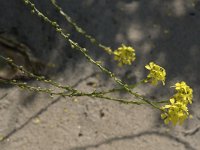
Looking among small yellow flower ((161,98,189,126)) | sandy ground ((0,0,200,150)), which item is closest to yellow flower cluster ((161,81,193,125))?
small yellow flower ((161,98,189,126))

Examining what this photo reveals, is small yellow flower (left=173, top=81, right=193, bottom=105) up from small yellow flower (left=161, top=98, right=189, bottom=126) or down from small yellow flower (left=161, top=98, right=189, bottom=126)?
up

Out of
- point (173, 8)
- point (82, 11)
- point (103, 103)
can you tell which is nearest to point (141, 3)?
point (173, 8)

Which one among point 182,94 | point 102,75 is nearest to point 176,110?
point 182,94

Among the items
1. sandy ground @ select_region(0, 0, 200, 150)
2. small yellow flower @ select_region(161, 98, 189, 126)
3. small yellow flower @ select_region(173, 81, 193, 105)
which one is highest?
sandy ground @ select_region(0, 0, 200, 150)

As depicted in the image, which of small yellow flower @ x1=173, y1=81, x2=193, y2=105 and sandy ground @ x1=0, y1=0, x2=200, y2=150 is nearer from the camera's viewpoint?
small yellow flower @ x1=173, y1=81, x2=193, y2=105

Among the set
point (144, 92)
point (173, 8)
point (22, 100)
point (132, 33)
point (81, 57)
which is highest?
point (173, 8)

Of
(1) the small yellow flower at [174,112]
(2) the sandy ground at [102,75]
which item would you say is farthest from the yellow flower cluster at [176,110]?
(2) the sandy ground at [102,75]

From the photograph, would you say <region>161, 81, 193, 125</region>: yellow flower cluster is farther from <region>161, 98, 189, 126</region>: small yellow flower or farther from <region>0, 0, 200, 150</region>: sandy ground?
<region>0, 0, 200, 150</region>: sandy ground

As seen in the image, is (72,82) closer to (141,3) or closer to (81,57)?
(81,57)

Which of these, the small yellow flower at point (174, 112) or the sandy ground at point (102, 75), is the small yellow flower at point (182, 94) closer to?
the small yellow flower at point (174, 112)
